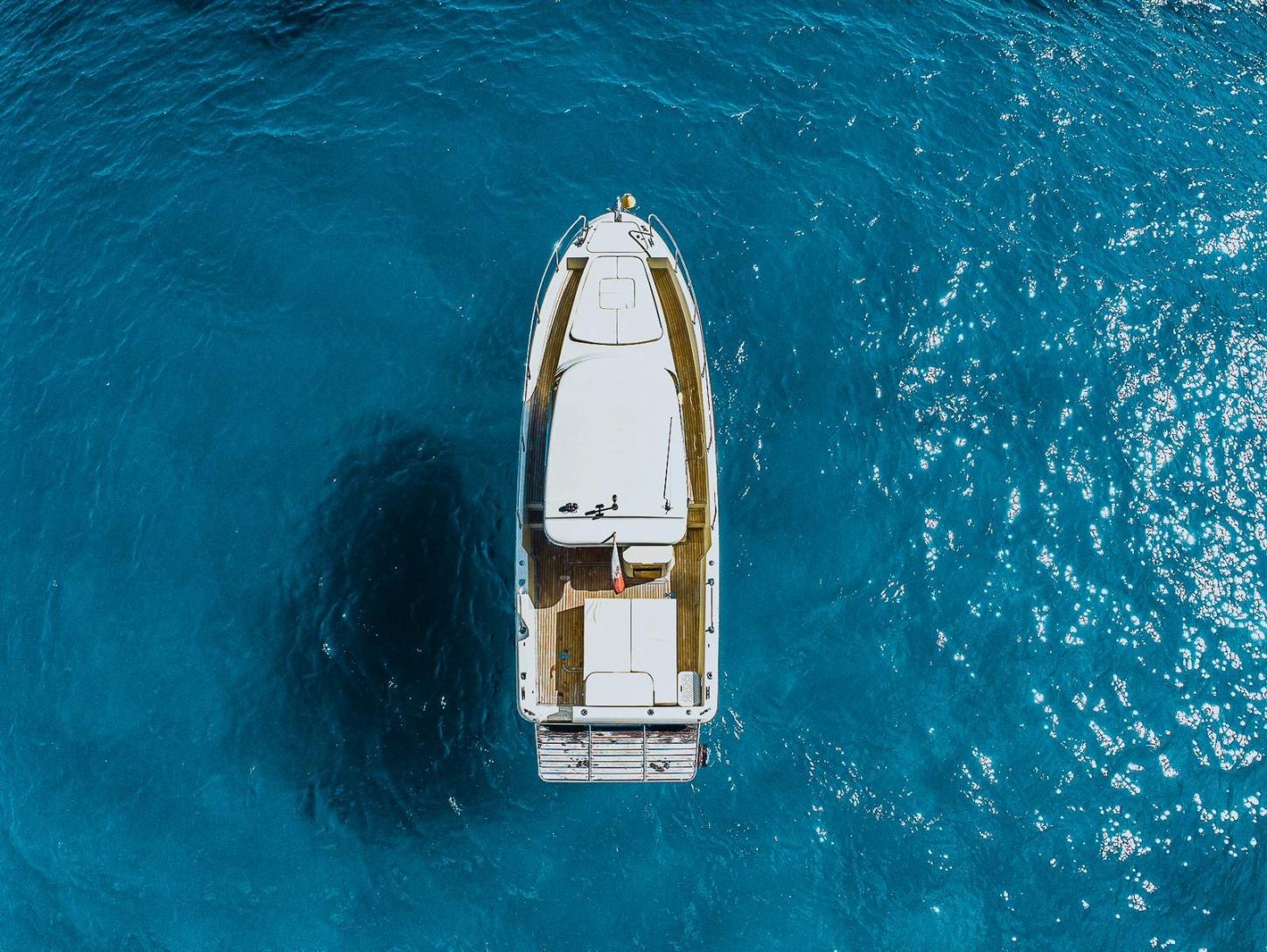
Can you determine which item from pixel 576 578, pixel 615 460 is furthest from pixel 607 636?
pixel 615 460

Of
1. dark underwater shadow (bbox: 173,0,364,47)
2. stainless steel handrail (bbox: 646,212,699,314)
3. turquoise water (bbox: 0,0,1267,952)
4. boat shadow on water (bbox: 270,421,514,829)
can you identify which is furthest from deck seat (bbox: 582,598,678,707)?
dark underwater shadow (bbox: 173,0,364,47)

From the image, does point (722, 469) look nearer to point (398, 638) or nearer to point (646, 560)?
point (646, 560)

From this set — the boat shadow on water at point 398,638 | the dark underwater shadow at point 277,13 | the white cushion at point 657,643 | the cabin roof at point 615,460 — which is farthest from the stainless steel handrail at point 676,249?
the dark underwater shadow at point 277,13

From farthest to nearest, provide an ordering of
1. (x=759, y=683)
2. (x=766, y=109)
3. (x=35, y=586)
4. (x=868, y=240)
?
(x=766, y=109) < (x=868, y=240) < (x=35, y=586) < (x=759, y=683)

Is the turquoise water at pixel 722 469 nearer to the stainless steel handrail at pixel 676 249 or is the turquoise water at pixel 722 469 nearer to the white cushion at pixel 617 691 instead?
the stainless steel handrail at pixel 676 249

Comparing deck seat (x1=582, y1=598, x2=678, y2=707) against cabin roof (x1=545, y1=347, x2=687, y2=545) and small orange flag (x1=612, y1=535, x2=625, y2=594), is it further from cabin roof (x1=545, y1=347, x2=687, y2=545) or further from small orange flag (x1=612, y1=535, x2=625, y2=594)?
cabin roof (x1=545, y1=347, x2=687, y2=545)

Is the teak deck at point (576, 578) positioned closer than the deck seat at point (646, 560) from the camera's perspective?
No

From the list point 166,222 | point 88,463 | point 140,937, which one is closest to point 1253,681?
point 140,937

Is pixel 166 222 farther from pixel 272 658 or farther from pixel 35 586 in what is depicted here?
pixel 272 658
